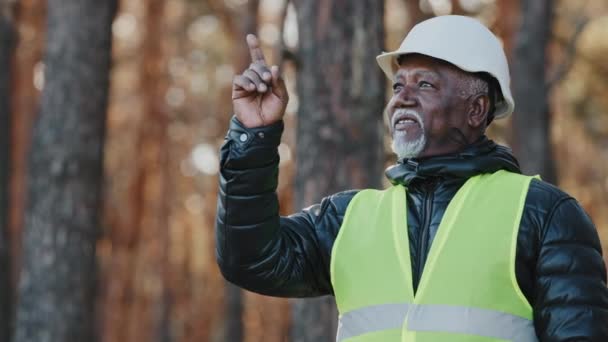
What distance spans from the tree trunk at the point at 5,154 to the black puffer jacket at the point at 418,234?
9.85m

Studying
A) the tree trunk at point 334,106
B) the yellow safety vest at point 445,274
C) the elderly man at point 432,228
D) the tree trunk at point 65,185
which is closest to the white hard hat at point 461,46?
the elderly man at point 432,228

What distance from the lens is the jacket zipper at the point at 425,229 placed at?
148 inches

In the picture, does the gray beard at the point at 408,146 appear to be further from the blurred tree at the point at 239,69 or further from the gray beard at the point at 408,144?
the blurred tree at the point at 239,69

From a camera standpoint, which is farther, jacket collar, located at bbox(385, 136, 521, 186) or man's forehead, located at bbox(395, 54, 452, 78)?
man's forehead, located at bbox(395, 54, 452, 78)

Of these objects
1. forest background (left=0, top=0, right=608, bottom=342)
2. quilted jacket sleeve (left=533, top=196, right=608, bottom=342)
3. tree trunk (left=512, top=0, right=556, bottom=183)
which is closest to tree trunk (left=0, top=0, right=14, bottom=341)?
forest background (left=0, top=0, right=608, bottom=342)

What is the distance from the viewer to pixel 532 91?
13.8 m

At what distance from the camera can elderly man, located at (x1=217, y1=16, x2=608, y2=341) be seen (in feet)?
11.9

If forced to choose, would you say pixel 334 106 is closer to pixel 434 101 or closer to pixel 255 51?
pixel 434 101

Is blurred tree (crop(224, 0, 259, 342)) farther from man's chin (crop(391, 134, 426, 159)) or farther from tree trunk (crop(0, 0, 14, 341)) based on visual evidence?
man's chin (crop(391, 134, 426, 159))

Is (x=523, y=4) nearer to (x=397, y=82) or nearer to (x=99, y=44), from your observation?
(x=99, y=44)

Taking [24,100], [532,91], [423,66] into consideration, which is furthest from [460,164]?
[24,100]

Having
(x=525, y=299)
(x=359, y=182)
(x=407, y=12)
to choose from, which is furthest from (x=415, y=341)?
(x=407, y=12)

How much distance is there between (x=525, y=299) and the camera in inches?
143

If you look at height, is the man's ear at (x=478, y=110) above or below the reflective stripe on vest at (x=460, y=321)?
above
